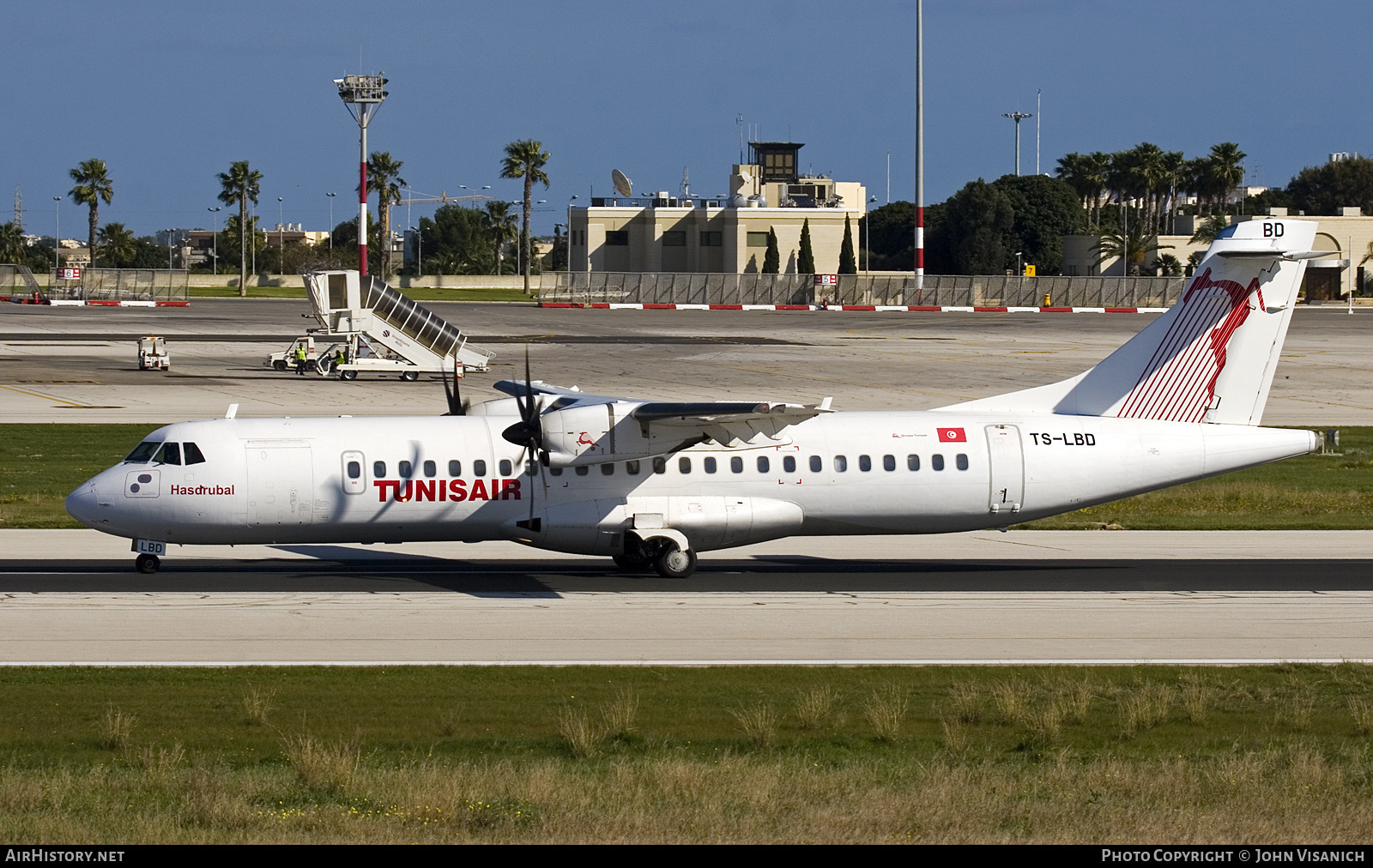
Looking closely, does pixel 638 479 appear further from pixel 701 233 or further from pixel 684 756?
pixel 701 233

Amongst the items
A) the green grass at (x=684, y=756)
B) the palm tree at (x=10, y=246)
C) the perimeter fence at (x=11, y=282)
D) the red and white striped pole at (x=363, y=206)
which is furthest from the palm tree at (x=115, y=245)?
the green grass at (x=684, y=756)

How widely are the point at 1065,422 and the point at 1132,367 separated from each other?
6.21 ft

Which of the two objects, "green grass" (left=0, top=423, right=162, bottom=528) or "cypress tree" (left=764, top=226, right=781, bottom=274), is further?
"cypress tree" (left=764, top=226, right=781, bottom=274)

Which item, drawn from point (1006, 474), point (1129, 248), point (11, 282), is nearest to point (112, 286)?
point (11, 282)

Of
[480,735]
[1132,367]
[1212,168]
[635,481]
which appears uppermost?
[1212,168]

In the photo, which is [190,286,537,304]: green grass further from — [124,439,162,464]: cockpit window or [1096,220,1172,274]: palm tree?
[124,439,162,464]: cockpit window

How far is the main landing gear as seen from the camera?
1029 inches

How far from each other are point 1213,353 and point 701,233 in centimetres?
13271

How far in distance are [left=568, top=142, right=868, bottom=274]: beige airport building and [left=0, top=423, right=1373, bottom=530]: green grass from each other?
110 meters

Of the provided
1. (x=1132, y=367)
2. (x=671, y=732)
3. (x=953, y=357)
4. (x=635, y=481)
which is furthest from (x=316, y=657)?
(x=953, y=357)

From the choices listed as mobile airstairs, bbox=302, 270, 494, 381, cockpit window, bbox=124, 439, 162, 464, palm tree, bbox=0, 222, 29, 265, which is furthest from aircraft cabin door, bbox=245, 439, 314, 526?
palm tree, bbox=0, 222, 29, 265

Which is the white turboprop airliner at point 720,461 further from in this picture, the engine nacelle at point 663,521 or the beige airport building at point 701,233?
the beige airport building at point 701,233
